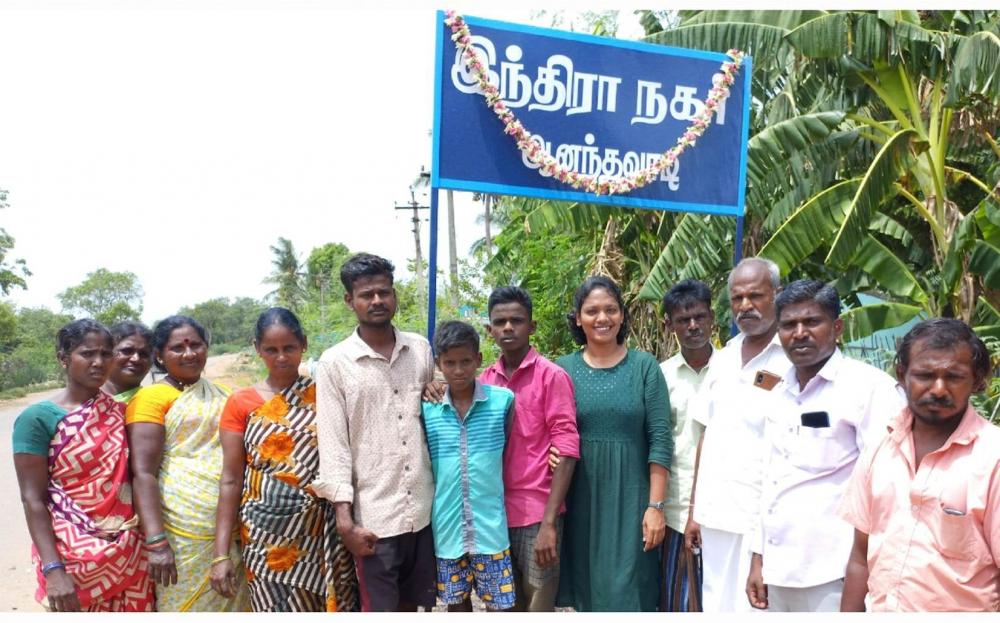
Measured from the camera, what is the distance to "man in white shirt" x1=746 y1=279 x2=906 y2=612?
100 inches

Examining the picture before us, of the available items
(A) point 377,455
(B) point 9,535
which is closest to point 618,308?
(A) point 377,455

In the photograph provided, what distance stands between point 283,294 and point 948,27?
3524 cm

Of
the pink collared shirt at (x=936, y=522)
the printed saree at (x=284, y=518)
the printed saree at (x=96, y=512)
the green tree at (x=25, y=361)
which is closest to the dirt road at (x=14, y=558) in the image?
the printed saree at (x=96, y=512)

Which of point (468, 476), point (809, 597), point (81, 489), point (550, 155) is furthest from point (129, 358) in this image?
point (809, 597)

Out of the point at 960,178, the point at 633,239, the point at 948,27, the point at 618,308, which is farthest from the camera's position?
the point at 633,239

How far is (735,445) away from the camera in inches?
117

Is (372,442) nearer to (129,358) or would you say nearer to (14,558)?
(129,358)

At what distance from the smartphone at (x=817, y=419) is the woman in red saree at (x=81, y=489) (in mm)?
2487

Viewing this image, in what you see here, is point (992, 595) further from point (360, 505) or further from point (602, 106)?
point (602, 106)

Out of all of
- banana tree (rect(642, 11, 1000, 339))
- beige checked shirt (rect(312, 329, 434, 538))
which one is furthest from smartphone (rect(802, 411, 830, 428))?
banana tree (rect(642, 11, 1000, 339))

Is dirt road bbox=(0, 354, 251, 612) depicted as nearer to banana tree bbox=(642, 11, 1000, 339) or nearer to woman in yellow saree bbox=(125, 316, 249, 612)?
woman in yellow saree bbox=(125, 316, 249, 612)

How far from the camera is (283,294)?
131 ft

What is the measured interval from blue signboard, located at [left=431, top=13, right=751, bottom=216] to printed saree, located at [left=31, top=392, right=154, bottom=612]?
1919 millimetres

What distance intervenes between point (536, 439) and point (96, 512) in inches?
66.9
